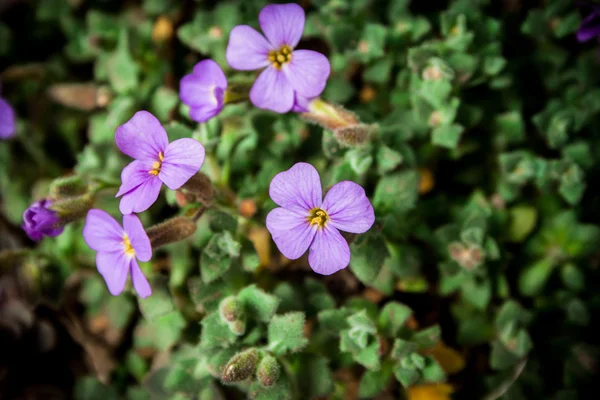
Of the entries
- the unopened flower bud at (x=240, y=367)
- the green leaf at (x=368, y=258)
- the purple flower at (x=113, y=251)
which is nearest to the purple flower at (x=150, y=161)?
the purple flower at (x=113, y=251)

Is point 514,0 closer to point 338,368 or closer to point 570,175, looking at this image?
point 570,175

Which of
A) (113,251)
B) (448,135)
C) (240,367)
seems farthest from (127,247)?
(448,135)

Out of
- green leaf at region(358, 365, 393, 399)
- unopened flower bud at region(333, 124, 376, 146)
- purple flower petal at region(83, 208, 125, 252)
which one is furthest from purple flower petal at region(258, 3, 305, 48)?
green leaf at region(358, 365, 393, 399)

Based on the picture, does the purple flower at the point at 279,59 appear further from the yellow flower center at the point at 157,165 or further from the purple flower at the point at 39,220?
the purple flower at the point at 39,220

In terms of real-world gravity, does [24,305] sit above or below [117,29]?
below

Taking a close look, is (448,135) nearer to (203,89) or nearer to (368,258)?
(368,258)

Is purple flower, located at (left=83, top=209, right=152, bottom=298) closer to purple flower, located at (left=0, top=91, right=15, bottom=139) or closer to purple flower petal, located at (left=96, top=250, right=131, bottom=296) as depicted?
purple flower petal, located at (left=96, top=250, right=131, bottom=296)

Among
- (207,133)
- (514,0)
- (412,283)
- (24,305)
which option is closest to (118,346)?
(24,305)
